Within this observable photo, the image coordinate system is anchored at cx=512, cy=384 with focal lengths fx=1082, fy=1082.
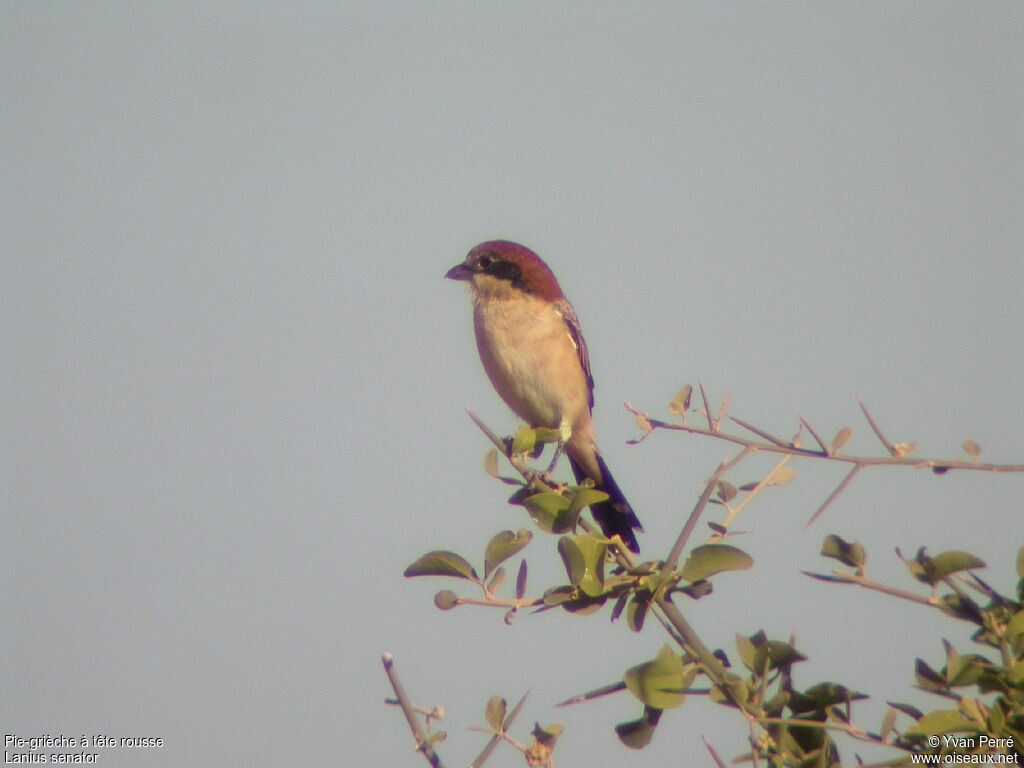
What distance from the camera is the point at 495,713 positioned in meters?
1.85

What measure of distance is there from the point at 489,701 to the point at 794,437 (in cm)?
76

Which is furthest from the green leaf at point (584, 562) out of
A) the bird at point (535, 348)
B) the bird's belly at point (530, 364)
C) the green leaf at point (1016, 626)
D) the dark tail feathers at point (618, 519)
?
the bird's belly at point (530, 364)

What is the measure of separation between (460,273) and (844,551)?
4218 millimetres

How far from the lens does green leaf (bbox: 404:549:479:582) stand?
2.03 meters

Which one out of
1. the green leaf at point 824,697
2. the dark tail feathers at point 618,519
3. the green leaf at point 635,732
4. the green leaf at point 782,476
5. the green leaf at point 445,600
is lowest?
the dark tail feathers at point 618,519

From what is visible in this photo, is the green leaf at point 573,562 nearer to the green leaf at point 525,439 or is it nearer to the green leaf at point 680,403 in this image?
the green leaf at point 680,403

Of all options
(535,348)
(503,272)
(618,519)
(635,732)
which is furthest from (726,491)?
(503,272)

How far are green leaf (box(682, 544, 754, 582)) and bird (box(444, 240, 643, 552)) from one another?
3.24 meters

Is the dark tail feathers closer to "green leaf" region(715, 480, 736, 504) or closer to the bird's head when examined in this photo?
the bird's head

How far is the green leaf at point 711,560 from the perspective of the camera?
200cm

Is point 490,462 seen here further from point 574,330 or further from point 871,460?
point 574,330

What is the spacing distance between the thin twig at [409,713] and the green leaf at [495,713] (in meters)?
0.16

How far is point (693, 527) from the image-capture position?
6.16 feet

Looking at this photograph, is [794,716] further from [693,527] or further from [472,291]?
[472,291]
